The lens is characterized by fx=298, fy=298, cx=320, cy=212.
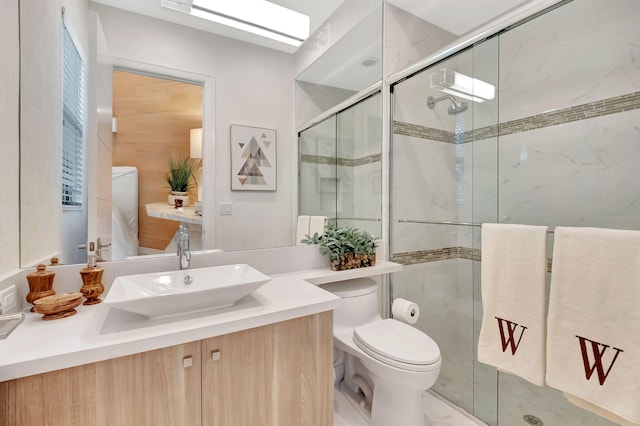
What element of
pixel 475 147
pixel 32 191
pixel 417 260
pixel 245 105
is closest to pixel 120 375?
pixel 32 191

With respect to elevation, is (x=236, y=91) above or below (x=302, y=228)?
above

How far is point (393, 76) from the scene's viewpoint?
2.00 m

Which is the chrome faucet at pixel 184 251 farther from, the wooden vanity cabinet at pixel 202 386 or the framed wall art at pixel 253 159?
the wooden vanity cabinet at pixel 202 386

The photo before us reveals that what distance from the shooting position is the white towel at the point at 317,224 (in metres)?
1.84

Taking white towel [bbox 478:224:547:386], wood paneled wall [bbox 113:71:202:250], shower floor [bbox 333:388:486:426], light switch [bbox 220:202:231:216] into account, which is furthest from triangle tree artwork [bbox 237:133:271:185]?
shower floor [bbox 333:388:486:426]

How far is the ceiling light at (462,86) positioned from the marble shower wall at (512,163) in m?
0.05

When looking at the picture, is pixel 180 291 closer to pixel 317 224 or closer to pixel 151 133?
pixel 151 133

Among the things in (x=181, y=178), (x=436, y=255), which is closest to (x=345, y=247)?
(x=436, y=255)

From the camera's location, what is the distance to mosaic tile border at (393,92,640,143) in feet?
5.26

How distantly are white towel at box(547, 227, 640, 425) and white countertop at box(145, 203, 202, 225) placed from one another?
1624 mm

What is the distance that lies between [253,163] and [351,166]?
30.1 inches

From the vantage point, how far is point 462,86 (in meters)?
2.10

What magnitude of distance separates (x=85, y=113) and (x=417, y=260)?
6.81 feet

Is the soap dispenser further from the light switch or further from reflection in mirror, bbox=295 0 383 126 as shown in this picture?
reflection in mirror, bbox=295 0 383 126
